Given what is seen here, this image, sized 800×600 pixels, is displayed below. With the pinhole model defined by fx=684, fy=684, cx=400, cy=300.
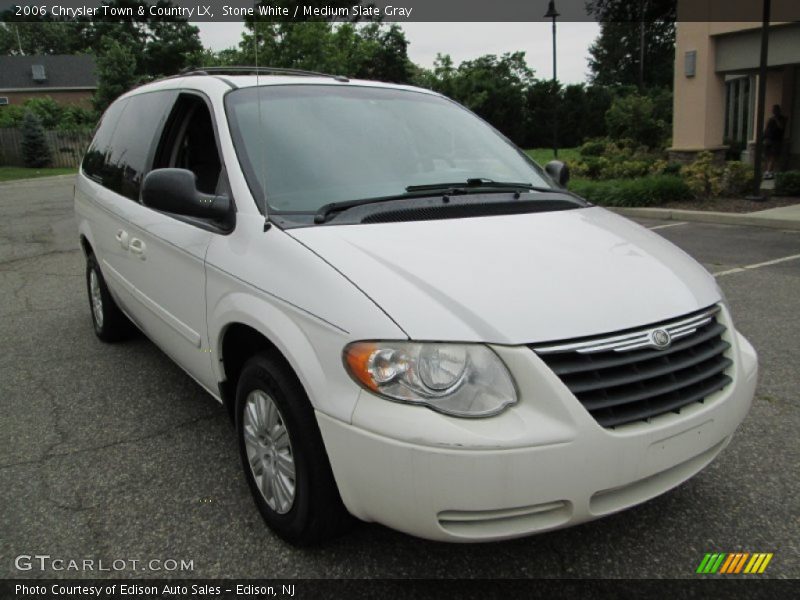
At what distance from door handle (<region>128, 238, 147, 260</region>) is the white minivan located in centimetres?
31

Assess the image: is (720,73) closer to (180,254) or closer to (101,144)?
(101,144)

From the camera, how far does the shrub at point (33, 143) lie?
103 ft

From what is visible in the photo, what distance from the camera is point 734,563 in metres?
2.43

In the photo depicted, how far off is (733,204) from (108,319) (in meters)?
10.6

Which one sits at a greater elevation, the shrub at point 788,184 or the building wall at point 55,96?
the building wall at point 55,96

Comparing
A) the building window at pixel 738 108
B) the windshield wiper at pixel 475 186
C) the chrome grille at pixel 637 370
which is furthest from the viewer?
the building window at pixel 738 108

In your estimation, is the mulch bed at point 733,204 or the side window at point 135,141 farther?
the mulch bed at point 733,204

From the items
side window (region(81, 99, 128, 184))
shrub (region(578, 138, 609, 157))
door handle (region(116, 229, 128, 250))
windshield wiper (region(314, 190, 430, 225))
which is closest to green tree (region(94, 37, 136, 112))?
shrub (region(578, 138, 609, 157))

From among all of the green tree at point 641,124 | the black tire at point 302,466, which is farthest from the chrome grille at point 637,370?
the green tree at point 641,124

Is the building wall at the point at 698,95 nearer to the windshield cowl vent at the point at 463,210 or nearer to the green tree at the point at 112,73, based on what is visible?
the windshield cowl vent at the point at 463,210

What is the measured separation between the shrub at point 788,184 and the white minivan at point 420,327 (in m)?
11.2

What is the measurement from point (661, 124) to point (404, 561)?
2318cm

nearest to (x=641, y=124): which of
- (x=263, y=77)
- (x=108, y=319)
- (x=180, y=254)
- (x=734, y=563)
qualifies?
(x=108, y=319)

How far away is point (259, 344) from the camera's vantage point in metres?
2.73
